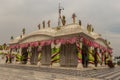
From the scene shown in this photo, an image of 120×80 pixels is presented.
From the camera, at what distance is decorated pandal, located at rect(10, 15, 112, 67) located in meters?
21.0

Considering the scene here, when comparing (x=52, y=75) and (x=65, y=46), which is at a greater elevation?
(x=65, y=46)

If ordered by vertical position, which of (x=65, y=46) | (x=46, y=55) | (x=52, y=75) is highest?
(x=65, y=46)

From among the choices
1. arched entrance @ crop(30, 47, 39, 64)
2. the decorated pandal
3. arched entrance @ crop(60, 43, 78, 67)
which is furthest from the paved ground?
arched entrance @ crop(30, 47, 39, 64)

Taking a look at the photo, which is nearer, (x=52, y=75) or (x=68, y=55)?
(x=52, y=75)

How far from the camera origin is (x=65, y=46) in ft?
74.9

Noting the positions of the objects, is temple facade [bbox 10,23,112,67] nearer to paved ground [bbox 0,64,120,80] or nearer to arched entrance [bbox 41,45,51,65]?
arched entrance [bbox 41,45,51,65]

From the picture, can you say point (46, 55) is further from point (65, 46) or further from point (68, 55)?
point (68, 55)

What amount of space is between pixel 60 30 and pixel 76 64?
16.3 feet

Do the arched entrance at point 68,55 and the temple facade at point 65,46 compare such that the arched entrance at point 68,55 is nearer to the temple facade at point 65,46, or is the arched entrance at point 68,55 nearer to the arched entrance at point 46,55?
the temple facade at point 65,46

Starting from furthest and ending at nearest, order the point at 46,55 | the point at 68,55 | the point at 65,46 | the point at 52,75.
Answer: the point at 46,55 → the point at 65,46 → the point at 68,55 → the point at 52,75

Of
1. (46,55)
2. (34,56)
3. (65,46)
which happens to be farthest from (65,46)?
(34,56)

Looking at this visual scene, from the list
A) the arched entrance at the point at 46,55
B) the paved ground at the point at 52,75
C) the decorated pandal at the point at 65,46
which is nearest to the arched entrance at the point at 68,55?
the decorated pandal at the point at 65,46

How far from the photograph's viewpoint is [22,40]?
2912 cm

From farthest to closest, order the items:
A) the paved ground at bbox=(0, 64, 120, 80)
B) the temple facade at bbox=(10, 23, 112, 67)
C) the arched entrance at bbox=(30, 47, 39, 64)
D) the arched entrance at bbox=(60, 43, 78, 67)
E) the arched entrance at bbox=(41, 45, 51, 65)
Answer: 1. the arched entrance at bbox=(30, 47, 39, 64)
2. the arched entrance at bbox=(41, 45, 51, 65)
3. the arched entrance at bbox=(60, 43, 78, 67)
4. the temple facade at bbox=(10, 23, 112, 67)
5. the paved ground at bbox=(0, 64, 120, 80)
